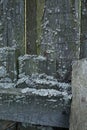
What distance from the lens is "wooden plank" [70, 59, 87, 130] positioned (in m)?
1.63

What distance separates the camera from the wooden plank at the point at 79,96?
1629mm

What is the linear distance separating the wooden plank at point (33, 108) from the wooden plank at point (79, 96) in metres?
0.06

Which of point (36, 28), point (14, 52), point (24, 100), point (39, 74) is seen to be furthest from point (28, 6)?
point (24, 100)

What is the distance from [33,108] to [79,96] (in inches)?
10.6

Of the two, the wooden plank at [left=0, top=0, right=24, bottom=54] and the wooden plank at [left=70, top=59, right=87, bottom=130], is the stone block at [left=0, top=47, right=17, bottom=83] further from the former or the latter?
the wooden plank at [left=70, top=59, right=87, bottom=130]

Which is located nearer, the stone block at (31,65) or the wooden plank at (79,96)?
the wooden plank at (79,96)

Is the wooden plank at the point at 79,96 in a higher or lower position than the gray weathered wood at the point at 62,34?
lower

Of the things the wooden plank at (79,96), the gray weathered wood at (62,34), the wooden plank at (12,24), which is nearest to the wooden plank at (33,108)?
the wooden plank at (79,96)

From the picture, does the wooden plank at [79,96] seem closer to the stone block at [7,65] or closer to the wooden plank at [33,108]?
the wooden plank at [33,108]

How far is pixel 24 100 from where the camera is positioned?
1.75 m

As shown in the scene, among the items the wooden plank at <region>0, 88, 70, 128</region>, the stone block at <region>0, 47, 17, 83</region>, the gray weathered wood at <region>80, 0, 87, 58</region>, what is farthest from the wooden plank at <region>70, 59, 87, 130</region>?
the stone block at <region>0, 47, 17, 83</region>

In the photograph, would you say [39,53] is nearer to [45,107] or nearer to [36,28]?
[36,28]

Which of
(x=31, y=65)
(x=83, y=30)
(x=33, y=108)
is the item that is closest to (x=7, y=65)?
(x=31, y=65)

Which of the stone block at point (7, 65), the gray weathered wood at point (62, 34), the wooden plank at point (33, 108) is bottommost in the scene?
the wooden plank at point (33, 108)
